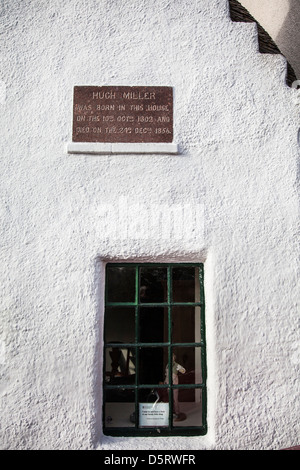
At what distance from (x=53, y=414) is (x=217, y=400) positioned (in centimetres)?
151

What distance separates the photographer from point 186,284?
414 cm

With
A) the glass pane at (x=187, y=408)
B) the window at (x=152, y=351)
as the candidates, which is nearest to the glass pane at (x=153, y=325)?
the window at (x=152, y=351)

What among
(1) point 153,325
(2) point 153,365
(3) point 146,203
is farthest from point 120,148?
(2) point 153,365

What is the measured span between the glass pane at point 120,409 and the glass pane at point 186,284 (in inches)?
45.1

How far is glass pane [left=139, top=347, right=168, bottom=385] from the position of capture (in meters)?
4.05

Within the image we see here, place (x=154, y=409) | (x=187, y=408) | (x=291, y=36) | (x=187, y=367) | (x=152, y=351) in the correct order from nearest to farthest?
(x=154, y=409), (x=152, y=351), (x=187, y=408), (x=187, y=367), (x=291, y=36)

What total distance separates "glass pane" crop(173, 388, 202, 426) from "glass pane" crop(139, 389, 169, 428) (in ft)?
0.61

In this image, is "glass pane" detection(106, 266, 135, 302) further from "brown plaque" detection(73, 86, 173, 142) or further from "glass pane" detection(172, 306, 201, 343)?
"brown plaque" detection(73, 86, 173, 142)

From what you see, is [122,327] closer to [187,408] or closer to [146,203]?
[187,408]

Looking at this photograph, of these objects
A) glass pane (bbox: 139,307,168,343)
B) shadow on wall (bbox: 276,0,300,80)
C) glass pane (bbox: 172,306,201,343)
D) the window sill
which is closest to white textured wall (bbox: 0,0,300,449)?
the window sill

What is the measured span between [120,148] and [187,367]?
2.49m

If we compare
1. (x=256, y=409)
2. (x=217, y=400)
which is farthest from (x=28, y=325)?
(x=256, y=409)

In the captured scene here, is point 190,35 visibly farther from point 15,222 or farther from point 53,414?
point 53,414

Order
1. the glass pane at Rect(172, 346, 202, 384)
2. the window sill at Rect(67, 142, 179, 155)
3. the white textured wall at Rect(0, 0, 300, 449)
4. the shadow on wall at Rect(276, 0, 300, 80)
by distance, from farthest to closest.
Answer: the shadow on wall at Rect(276, 0, 300, 80) → the glass pane at Rect(172, 346, 202, 384) → the window sill at Rect(67, 142, 179, 155) → the white textured wall at Rect(0, 0, 300, 449)
